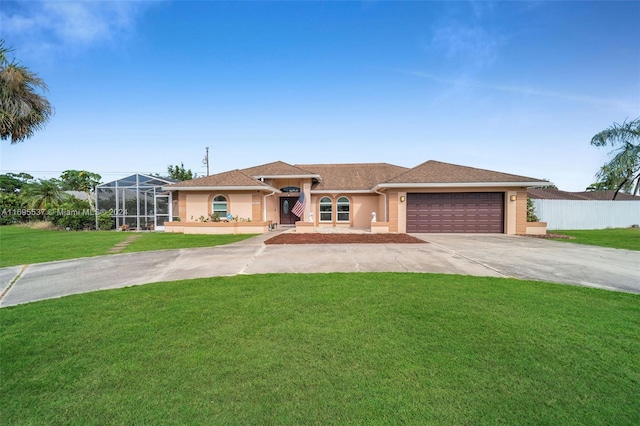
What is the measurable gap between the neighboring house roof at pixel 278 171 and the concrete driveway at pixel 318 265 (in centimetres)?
1069

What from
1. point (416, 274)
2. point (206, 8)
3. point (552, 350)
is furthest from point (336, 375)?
point (206, 8)

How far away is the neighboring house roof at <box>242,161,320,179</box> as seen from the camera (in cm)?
2109

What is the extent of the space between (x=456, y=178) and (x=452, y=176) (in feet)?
1.17

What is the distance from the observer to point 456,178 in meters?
17.4

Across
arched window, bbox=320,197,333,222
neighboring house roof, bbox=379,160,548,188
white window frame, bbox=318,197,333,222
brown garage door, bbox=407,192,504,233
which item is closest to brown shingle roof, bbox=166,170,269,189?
white window frame, bbox=318,197,333,222

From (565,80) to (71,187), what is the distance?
60249mm

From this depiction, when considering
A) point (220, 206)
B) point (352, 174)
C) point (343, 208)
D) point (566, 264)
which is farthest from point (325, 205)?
point (566, 264)

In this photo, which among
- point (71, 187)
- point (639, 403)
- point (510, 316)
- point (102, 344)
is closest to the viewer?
point (639, 403)

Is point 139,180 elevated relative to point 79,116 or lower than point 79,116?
lower

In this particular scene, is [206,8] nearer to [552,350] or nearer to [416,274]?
[416,274]

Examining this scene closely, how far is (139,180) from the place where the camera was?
830 inches

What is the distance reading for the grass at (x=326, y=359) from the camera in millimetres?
2377

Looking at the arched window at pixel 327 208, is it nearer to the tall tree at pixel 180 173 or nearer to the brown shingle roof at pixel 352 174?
the brown shingle roof at pixel 352 174

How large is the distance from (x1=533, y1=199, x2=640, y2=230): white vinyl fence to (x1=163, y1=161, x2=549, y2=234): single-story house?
7.12m
